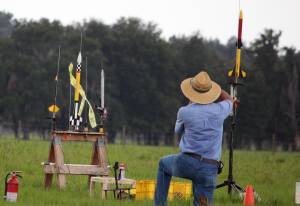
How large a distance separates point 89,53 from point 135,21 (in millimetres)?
14697

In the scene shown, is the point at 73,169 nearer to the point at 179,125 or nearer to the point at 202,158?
the point at 179,125

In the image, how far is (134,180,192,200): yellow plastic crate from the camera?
15.5m

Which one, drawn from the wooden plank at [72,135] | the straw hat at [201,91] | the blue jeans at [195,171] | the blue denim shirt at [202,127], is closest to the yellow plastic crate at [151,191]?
the wooden plank at [72,135]

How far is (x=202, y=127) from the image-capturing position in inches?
464

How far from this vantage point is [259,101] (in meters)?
82.6

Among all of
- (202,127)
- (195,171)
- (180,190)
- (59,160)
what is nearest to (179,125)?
(202,127)

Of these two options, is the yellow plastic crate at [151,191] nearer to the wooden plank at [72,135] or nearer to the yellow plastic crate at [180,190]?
the yellow plastic crate at [180,190]

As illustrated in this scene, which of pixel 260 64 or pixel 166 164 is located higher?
pixel 260 64

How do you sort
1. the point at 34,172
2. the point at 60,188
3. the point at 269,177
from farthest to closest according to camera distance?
the point at 269,177 → the point at 34,172 → the point at 60,188

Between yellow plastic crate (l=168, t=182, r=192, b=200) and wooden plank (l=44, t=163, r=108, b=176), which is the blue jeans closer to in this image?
yellow plastic crate (l=168, t=182, r=192, b=200)

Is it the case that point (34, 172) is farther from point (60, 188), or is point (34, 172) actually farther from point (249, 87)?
point (249, 87)

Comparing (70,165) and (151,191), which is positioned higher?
(70,165)

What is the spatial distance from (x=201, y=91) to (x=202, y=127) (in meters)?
0.47

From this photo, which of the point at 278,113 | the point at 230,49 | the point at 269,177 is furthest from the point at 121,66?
the point at 230,49
